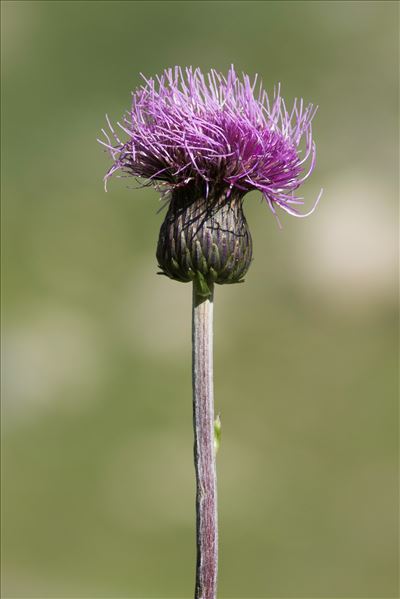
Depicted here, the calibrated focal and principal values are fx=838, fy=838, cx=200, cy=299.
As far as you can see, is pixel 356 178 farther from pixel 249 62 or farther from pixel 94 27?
pixel 94 27

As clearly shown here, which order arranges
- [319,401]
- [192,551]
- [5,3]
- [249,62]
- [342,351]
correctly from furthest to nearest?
[5,3], [249,62], [342,351], [319,401], [192,551]

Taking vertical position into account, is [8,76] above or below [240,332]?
above

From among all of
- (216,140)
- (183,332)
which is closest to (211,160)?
(216,140)

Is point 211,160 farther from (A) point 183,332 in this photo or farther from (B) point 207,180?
(A) point 183,332

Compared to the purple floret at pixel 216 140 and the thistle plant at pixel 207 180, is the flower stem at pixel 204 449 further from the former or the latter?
the purple floret at pixel 216 140

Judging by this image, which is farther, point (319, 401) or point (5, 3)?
point (5, 3)

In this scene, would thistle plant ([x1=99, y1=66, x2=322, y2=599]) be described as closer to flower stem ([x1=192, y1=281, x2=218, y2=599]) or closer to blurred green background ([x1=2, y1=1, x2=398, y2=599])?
flower stem ([x1=192, y1=281, x2=218, y2=599])

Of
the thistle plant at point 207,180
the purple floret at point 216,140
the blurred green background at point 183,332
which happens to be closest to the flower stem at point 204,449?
the thistle plant at point 207,180

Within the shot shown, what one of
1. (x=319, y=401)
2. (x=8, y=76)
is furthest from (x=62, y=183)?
(x=319, y=401)
